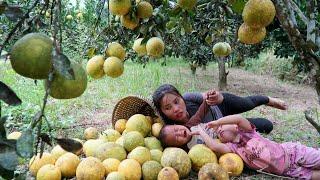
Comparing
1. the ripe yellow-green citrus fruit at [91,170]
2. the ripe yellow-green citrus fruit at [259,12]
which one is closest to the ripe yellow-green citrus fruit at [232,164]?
the ripe yellow-green citrus fruit at [91,170]

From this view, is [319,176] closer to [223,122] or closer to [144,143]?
[223,122]

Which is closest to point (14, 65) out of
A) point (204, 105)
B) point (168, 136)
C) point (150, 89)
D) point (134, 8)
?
point (134, 8)

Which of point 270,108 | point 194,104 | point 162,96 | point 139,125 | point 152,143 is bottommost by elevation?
point 270,108

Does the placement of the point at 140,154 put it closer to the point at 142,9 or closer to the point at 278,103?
the point at 142,9

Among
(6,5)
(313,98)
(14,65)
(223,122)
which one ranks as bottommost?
(313,98)

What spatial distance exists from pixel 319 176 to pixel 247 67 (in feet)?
34.0

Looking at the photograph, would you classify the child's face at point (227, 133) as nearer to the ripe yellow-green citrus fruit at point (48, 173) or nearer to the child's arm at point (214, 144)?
the child's arm at point (214, 144)

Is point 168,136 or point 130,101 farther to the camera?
point 130,101

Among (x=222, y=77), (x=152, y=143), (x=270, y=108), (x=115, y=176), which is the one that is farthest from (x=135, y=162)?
(x=222, y=77)

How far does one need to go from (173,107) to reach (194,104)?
464mm

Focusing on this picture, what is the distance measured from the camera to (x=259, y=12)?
153cm

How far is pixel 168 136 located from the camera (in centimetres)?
310

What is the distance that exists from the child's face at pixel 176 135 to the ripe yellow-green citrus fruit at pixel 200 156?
0.13 meters

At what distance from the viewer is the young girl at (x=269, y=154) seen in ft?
9.89
